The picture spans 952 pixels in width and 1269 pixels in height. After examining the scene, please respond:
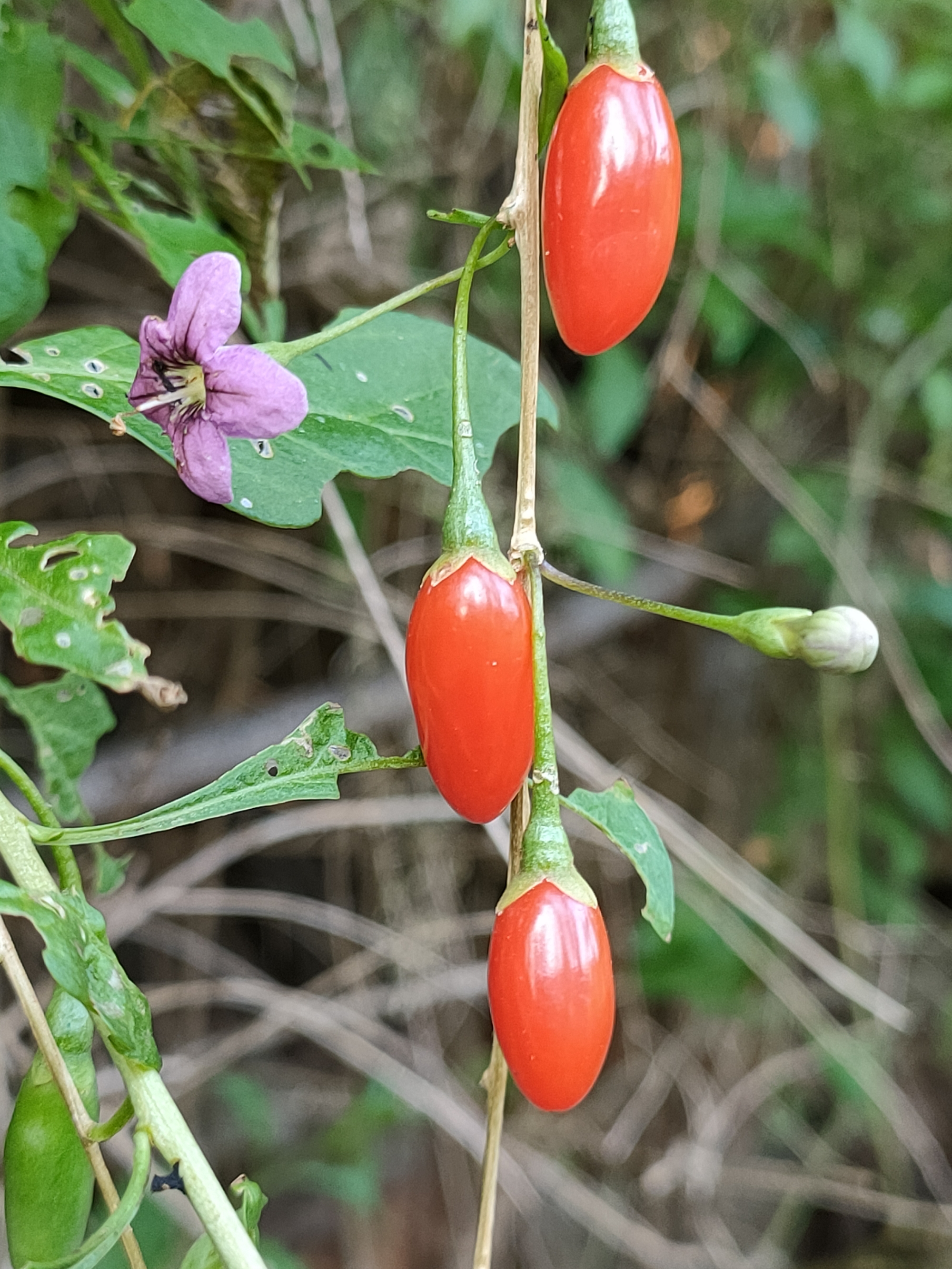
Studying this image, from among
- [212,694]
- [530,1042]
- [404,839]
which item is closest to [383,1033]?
[404,839]

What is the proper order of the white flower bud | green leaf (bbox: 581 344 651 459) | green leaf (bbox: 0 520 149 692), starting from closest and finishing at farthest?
the white flower bud, green leaf (bbox: 0 520 149 692), green leaf (bbox: 581 344 651 459)

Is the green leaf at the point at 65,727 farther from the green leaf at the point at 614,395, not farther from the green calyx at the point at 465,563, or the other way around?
the green leaf at the point at 614,395

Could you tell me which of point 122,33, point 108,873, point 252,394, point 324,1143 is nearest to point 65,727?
point 108,873

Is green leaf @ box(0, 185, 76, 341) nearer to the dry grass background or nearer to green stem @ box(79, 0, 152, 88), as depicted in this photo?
green stem @ box(79, 0, 152, 88)

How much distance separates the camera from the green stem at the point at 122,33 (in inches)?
26.0

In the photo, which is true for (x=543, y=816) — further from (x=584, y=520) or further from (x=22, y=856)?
(x=584, y=520)

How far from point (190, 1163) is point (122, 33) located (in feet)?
2.16

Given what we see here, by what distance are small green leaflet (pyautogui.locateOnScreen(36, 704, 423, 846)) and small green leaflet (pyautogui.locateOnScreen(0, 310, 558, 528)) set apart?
105 millimetres

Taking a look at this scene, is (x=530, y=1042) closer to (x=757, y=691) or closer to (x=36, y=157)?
(x=36, y=157)

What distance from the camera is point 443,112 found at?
1339mm

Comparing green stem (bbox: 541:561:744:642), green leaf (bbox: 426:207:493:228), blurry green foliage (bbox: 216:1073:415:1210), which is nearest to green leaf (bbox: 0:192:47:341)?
green leaf (bbox: 426:207:493:228)

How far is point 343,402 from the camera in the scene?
584 millimetres

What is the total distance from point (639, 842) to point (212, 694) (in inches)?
38.8

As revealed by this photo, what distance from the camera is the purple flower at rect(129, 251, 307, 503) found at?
1.40ft
